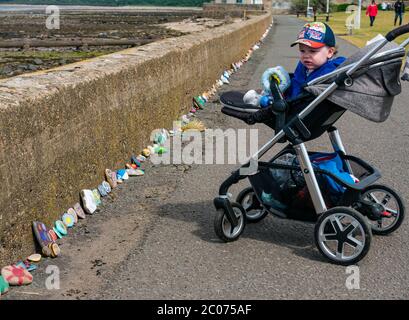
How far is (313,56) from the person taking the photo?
4.58m

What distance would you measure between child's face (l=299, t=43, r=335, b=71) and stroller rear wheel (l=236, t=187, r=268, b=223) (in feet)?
3.64

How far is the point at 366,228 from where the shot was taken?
4.27 meters

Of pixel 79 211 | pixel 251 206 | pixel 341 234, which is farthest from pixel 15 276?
pixel 341 234

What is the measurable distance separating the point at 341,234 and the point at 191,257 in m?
1.02

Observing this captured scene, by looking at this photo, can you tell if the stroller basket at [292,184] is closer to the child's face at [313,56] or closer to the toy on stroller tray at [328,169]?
the toy on stroller tray at [328,169]

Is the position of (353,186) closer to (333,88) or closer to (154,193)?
(333,88)

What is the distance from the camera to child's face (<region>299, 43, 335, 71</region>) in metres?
4.58

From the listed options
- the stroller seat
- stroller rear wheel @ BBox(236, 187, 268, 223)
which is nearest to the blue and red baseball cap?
the stroller seat

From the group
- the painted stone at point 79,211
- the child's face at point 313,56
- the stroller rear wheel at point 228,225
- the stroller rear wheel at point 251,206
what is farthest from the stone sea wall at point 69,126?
the child's face at point 313,56

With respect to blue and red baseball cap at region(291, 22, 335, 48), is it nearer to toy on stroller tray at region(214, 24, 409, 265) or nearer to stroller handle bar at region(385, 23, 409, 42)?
toy on stroller tray at region(214, 24, 409, 265)

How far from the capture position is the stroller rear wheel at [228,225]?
471cm
